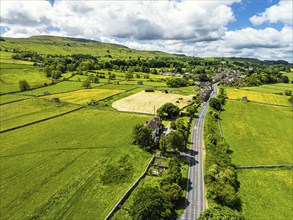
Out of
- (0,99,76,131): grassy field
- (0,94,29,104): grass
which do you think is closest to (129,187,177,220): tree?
(0,99,76,131): grassy field

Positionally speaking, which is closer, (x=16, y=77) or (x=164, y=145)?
(x=164, y=145)

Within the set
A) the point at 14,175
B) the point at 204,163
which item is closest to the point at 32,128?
the point at 14,175

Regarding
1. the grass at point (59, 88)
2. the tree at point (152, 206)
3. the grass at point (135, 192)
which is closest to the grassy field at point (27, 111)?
the grass at point (59, 88)

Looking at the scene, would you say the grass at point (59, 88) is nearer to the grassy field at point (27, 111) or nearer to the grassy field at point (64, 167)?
the grassy field at point (27, 111)

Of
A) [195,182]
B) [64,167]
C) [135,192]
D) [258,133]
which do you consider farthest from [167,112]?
[135,192]

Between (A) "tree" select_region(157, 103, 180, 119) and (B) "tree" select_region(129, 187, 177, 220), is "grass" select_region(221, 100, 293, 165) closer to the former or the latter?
(A) "tree" select_region(157, 103, 180, 119)

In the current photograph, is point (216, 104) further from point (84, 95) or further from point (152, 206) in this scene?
point (152, 206)

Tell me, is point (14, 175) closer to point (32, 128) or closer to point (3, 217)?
point (3, 217)

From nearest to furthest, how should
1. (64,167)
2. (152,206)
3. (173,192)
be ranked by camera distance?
1. (152,206)
2. (173,192)
3. (64,167)
